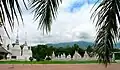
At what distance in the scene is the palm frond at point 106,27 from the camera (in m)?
A: 2.69

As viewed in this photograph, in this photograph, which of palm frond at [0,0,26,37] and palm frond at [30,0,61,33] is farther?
palm frond at [30,0,61,33]

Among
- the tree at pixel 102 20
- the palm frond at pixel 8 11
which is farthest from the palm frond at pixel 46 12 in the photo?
the palm frond at pixel 8 11

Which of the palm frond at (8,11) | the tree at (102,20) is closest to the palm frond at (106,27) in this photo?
the tree at (102,20)

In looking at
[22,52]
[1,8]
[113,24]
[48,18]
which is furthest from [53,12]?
[22,52]

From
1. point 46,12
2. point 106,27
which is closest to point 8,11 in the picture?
point 46,12

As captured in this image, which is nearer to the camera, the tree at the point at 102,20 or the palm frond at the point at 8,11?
the palm frond at the point at 8,11

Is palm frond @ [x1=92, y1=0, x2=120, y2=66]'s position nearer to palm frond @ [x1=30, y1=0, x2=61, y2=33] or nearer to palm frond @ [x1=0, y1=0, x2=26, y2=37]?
palm frond @ [x1=30, y1=0, x2=61, y2=33]

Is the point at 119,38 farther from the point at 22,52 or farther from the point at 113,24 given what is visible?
the point at 22,52

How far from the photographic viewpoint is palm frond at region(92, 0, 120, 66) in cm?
269

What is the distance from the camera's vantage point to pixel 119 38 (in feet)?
9.14

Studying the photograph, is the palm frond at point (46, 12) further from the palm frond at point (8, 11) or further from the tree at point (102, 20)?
the palm frond at point (8, 11)

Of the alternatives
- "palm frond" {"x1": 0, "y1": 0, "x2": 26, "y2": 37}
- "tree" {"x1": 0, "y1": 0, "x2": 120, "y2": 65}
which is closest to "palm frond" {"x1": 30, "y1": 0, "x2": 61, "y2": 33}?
"tree" {"x1": 0, "y1": 0, "x2": 120, "y2": 65}

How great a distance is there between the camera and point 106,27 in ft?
9.36

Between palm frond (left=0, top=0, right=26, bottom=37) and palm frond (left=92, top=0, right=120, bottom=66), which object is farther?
palm frond (left=92, top=0, right=120, bottom=66)
